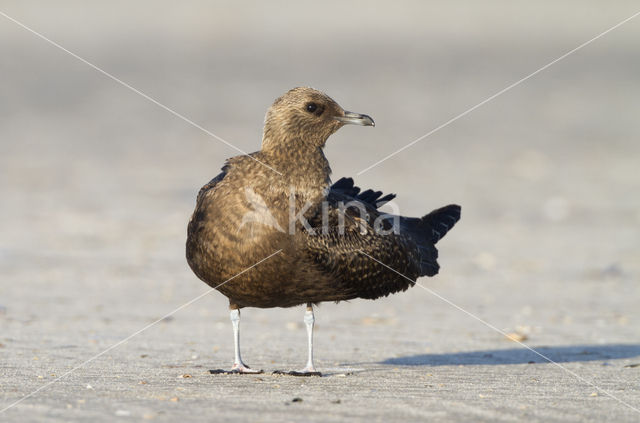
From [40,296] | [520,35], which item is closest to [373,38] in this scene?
[520,35]

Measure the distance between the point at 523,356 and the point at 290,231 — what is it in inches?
129

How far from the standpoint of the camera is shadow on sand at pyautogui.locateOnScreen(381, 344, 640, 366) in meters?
8.98

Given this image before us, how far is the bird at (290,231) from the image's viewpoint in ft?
24.0

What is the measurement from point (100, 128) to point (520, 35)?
1936 centimetres

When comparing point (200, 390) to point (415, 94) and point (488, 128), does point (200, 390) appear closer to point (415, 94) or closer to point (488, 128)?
point (488, 128)

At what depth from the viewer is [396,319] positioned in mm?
11797

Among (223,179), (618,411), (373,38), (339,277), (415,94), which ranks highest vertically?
(373,38)

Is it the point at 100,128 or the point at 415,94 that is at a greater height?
the point at 415,94

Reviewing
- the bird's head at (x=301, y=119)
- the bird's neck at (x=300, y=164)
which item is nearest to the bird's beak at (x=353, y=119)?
the bird's head at (x=301, y=119)

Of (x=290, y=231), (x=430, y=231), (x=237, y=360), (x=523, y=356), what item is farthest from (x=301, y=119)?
(x=523, y=356)

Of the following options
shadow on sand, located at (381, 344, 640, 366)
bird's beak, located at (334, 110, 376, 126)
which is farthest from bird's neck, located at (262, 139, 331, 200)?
shadow on sand, located at (381, 344, 640, 366)

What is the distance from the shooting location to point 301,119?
7945 mm

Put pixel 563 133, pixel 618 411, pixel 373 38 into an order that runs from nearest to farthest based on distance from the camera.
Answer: pixel 618 411 < pixel 563 133 < pixel 373 38

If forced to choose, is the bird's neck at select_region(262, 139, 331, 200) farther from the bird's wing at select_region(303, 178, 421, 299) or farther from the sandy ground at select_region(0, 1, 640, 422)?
the sandy ground at select_region(0, 1, 640, 422)
